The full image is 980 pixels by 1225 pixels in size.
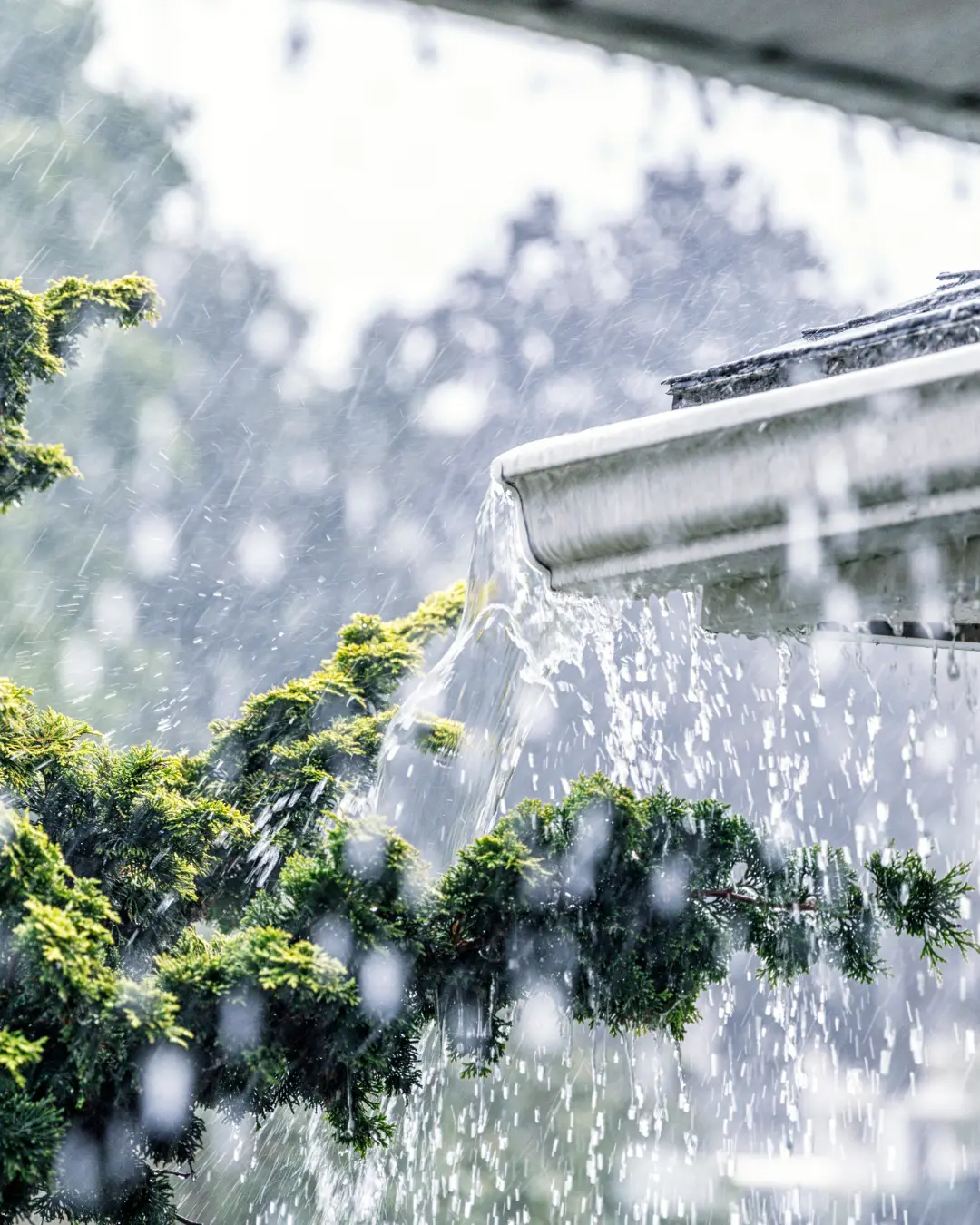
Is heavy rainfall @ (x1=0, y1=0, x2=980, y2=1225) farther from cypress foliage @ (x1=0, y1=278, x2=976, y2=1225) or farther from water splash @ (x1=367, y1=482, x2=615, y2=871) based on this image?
cypress foliage @ (x1=0, y1=278, x2=976, y2=1225)

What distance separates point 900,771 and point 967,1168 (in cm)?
252

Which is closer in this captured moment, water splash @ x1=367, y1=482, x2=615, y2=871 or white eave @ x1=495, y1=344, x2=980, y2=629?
A: white eave @ x1=495, y1=344, x2=980, y2=629

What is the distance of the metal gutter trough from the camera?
48.2 inches

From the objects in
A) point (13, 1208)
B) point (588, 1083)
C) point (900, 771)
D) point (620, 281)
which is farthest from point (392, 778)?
point (620, 281)

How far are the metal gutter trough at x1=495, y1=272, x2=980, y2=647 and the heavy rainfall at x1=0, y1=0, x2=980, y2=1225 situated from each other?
5.87 ft

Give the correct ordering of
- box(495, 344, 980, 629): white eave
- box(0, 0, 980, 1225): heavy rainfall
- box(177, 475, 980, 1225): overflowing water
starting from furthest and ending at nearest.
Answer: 1. box(0, 0, 980, 1225): heavy rainfall
2. box(177, 475, 980, 1225): overflowing water
3. box(495, 344, 980, 629): white eave

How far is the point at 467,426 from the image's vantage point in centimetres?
966

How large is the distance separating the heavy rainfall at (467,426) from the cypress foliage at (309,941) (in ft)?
3.64

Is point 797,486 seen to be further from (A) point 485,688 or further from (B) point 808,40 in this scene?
(B) point 808,40

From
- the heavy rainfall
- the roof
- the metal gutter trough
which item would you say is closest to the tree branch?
the metal gutter trough

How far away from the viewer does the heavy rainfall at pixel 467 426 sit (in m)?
6.57

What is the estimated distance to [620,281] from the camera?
409 inches

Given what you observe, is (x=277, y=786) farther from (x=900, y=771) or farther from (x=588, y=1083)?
(x=900, y=771)

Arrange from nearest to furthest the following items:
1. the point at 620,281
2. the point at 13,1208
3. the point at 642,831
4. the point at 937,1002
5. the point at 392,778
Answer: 1. the point at 13,1208
2. the point at 642,831
3. the point at 392,778
4. the point at 937,1002
5. the point at 620,281
